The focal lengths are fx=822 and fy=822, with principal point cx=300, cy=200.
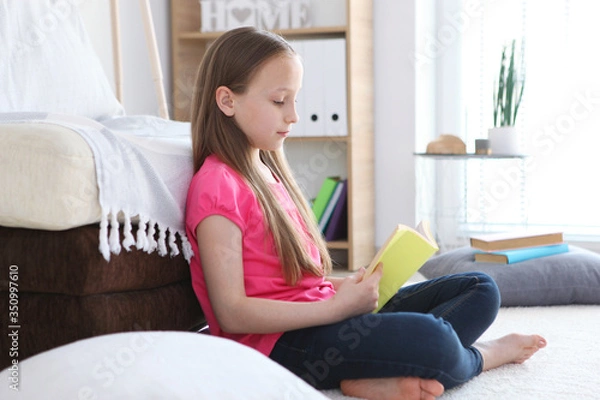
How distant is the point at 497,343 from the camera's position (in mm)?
1422

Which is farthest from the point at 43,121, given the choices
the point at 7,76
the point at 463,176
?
the point at 463,176

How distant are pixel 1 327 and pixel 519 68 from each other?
2.13 meters

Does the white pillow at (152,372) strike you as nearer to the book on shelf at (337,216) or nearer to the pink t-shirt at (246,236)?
the pink t-shirt at (246,236)

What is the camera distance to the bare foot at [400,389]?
3.93ft

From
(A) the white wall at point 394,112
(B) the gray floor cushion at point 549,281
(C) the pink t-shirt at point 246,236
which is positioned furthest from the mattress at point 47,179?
(A) the white wall at point 394,112

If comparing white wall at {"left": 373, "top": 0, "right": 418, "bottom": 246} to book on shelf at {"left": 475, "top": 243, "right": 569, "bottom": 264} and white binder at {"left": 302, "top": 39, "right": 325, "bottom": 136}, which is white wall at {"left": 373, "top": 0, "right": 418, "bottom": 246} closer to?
white binder at {"left": 302, "top": 39, "right": 325, "bottom": 136}

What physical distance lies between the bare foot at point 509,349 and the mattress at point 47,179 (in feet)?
2.28

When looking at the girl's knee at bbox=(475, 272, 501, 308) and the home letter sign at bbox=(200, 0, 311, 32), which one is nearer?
the girl's knee at bbox=(475, 272, 501, 308)

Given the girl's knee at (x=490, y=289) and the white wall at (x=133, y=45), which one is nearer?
the girl's knee at (x=490, y=289)

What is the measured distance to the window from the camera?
2852mm

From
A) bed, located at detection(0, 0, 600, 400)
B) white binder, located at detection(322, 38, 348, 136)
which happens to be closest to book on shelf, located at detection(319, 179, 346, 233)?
white binder, located at detection(322, 38, 348, 136)

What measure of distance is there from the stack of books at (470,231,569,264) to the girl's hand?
0.93m

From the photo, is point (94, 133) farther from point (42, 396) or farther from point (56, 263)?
point (42, 396)

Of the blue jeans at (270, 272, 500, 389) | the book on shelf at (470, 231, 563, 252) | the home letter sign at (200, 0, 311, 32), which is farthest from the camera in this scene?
the home letter sign at (200, 0, 311, 32)
